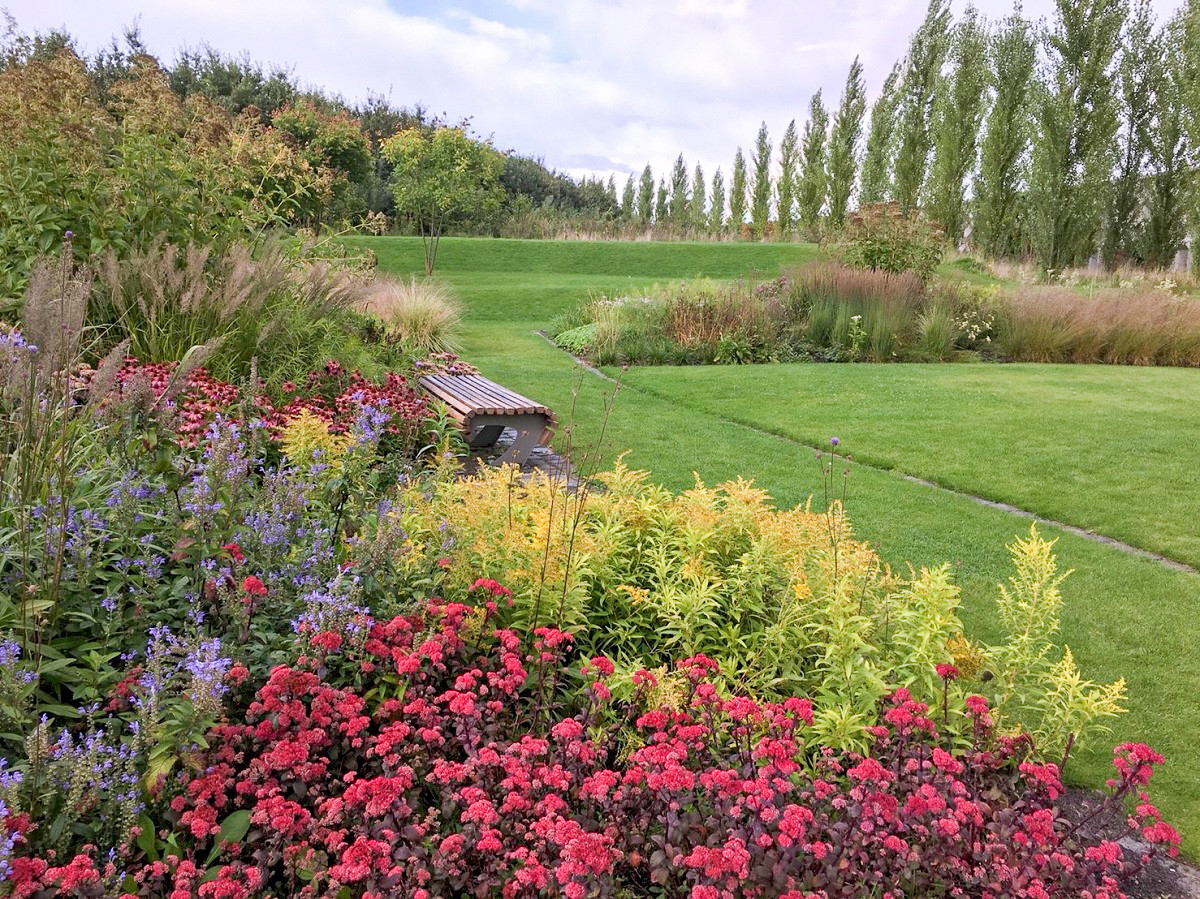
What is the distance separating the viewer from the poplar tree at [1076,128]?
754 inches

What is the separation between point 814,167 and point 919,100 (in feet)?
14.0

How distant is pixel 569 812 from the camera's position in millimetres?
1542

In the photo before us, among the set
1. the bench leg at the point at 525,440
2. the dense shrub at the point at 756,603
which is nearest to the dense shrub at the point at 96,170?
the bench leg at the point at 525,440

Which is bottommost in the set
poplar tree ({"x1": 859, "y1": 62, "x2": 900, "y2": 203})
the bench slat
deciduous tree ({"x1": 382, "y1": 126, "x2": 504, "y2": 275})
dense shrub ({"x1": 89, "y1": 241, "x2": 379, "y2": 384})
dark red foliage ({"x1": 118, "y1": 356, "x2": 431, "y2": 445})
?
the bench slat

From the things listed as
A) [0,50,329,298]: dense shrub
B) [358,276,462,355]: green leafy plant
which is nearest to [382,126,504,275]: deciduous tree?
[358,276,462,355]: green leafy plant

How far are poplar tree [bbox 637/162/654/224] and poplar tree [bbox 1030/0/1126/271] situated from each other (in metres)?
19.9

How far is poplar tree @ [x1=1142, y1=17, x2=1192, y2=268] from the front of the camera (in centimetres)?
1967

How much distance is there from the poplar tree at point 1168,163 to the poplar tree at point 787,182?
11.2 metres

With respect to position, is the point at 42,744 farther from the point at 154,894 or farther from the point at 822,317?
A: the point at 822,317

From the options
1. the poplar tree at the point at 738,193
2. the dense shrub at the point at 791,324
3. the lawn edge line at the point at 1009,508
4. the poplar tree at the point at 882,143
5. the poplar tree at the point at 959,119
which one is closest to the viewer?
the lawn edge line at the point at 1009,508

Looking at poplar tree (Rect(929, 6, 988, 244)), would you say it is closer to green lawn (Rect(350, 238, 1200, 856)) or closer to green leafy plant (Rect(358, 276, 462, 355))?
green lawn (Rect(350, 238, 1200, 856))

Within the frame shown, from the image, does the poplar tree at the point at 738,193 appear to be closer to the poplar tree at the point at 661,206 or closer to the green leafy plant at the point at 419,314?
the poplar tree at the point at 661,206

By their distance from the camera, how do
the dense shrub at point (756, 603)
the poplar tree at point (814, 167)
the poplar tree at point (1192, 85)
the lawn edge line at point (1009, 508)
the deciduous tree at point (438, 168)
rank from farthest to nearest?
the poplar tree at point (814, 167) < the poplar tree at point (1192, 85) < the deciduous tree at point (438, 168) < the lawn edge line at point (1009, 508) < the dense shrub at point (756, 603)

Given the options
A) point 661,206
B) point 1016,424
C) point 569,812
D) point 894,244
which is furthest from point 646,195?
point 569,812
